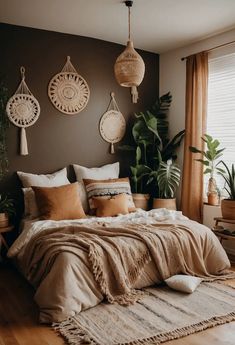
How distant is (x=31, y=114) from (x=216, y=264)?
2773mm

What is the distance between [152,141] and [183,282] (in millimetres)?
2499

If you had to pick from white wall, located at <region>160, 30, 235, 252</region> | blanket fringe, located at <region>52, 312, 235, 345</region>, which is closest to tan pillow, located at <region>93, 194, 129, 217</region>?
white wall, located at <region>160, 30, 235, 252</region>

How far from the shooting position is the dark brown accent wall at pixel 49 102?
4.33 m

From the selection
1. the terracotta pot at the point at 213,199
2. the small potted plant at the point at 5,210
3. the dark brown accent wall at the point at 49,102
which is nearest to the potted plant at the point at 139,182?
the dark brown accent wall at the point at 49,102

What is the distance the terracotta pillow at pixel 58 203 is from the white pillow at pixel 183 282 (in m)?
1.31

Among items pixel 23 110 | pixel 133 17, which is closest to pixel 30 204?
pixel 23 110

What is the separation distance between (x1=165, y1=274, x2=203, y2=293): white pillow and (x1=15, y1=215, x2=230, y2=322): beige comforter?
3.5 inches

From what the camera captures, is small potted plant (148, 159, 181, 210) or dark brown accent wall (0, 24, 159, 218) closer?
dark brown accent wall (0, 24, 159, 218)

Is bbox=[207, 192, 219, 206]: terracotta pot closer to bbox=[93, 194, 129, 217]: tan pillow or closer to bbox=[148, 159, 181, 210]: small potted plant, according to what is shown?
bbox=[148, 159, 181, 210]: small potted plant

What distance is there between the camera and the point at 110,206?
4.14 meters

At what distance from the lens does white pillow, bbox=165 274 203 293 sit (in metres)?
3.09

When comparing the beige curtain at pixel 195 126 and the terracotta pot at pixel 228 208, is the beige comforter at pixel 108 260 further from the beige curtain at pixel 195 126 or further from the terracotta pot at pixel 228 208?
the beige curtain at pixel 195 126

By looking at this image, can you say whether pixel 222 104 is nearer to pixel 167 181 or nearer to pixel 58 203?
pixel 167 181

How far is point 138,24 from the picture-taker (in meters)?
4.19
